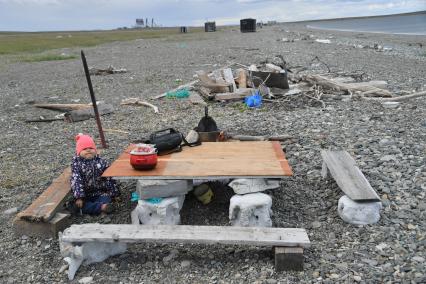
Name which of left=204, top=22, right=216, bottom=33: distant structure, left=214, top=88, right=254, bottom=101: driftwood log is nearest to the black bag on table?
left=214, top=88, right=254, bottom=101: driftwood log

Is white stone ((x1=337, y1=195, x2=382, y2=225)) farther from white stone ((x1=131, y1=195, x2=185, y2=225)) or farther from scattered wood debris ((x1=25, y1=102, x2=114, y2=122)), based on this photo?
scattered wood debris ((x1=25, y1=102, x2=114, y2=122))

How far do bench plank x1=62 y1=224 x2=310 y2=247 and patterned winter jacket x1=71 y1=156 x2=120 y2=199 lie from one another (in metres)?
1.15

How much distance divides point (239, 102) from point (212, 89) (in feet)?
4.60

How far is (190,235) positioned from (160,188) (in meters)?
0.88

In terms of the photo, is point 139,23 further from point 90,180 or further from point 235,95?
point 90,180

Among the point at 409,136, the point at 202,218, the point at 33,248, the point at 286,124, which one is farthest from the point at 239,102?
the point at 33,248

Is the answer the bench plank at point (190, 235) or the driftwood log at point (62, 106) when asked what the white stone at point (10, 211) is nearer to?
the bench plank at point (190, 235)

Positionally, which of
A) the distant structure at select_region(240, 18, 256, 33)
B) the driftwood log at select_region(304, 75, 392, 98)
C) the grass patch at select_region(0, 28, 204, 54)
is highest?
the distant structure at select_region(240, 18, 256, 33)

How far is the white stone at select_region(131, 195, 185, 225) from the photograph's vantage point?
5031 mm

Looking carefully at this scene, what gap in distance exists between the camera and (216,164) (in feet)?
18.0

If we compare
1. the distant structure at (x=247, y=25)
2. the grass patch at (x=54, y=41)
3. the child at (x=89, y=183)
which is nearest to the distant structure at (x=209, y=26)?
the grass patch at (x=54, y=41)

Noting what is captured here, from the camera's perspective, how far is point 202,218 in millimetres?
5465

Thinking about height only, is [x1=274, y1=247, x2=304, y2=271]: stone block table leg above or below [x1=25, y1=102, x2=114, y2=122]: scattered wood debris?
below

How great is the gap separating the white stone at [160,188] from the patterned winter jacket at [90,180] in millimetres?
1000
